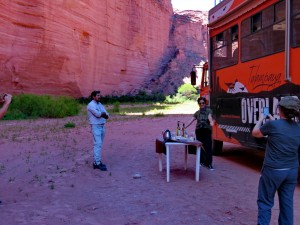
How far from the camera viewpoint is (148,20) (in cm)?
5306

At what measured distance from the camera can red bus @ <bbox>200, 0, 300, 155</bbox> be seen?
21.6ft

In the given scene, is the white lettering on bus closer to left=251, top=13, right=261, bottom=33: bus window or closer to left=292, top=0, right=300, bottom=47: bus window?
left=292, top=0, right=300, bottom=47: bus window

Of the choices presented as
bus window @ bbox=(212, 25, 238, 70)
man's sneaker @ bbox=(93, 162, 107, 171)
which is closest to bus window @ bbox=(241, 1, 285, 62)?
bus window @ bbox=(212, 25, 238, 70)

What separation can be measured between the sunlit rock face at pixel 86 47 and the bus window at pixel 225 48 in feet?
68.4

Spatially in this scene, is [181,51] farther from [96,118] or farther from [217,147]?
[96,118]

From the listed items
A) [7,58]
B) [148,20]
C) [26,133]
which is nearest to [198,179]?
[26,133]

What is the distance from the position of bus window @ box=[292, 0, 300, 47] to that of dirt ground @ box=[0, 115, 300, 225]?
2509 mm

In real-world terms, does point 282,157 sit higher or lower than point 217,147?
higher

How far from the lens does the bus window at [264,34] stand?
6.91 m

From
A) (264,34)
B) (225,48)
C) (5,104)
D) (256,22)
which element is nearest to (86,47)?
(225,48)

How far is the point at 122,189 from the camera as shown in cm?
673

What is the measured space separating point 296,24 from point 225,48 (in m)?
2.95

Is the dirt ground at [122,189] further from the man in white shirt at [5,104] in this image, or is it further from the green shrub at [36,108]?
the green shrub at [36,108]

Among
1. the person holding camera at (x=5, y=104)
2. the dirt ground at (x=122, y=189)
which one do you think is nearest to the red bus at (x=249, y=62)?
the dirt ground at (x=122, y=189)
